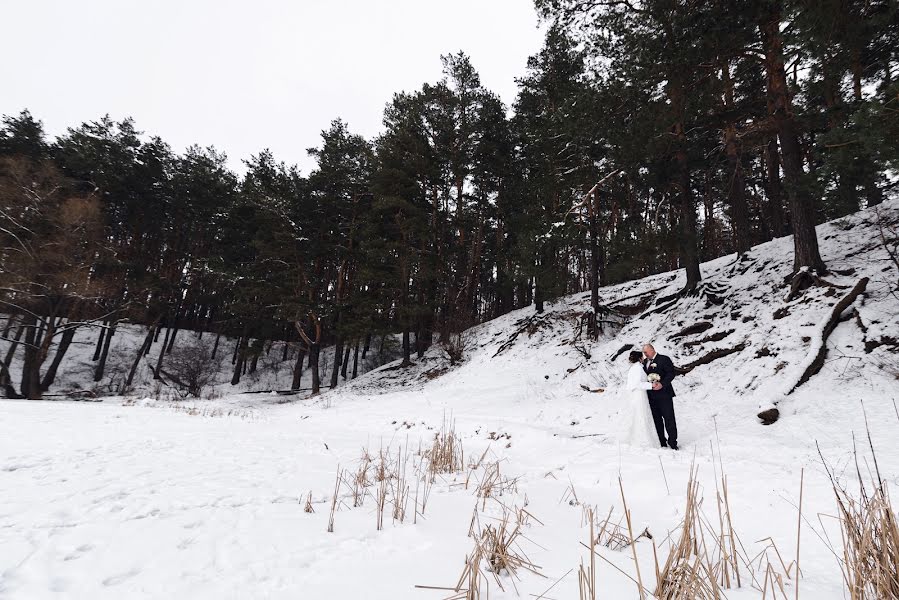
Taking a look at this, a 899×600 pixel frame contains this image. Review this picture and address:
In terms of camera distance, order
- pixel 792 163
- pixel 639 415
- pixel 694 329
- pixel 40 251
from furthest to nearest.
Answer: pixel 40 251
pixel 694 329
pixel 792 163
pixel 639 415

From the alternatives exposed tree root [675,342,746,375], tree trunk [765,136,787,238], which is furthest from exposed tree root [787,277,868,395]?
tree trunk [765,136,787,238]

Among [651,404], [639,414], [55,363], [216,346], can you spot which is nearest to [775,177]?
[651,404]

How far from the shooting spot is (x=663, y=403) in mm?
5742

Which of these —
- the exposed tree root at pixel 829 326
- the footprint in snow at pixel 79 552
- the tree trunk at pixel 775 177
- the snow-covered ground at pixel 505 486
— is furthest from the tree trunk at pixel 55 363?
the tree trunk at pixel 775 177

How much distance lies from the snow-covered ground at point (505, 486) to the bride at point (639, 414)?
358 millimetres

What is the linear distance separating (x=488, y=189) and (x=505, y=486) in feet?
66.6

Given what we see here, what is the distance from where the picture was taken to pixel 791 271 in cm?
942

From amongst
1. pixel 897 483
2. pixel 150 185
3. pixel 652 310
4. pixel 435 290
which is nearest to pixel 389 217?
pixel 435 290

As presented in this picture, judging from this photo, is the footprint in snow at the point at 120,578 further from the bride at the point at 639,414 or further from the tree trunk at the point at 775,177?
the tree trunk at the point at 775,177

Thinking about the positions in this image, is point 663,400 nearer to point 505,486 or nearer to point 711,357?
point 505,486

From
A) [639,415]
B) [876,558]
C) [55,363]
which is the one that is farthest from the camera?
[55,363]

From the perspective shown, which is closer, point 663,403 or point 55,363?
point 663,403

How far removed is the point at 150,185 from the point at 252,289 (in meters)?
12.2

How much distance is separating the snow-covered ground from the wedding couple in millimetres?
395
